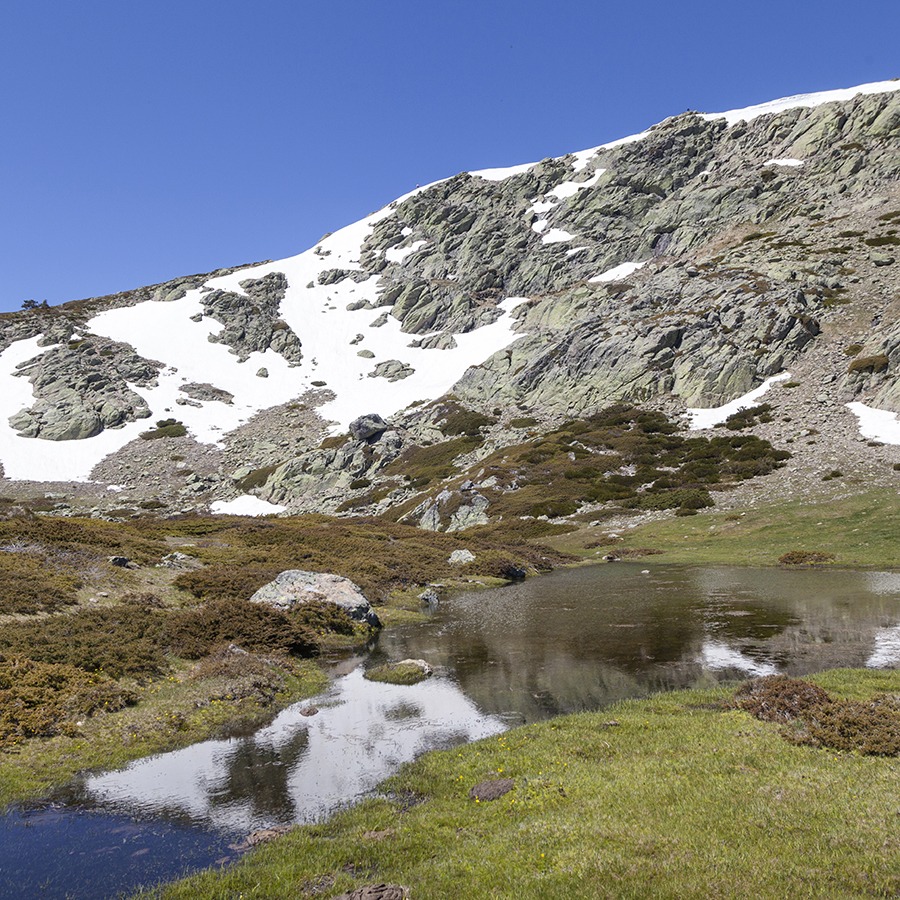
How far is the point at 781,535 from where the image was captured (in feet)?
165

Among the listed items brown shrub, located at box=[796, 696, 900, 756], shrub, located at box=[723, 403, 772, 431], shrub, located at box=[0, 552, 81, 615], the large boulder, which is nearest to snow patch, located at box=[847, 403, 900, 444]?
shrub, located at box=[723, 403, 772, 431]

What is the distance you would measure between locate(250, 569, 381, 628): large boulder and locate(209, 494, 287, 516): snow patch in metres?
71.7

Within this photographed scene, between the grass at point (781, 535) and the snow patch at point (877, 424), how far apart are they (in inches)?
710

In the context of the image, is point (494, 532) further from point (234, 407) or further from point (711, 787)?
point (234, 407)

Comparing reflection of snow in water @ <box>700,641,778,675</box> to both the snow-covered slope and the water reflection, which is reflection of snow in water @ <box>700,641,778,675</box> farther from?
the snow-covered slope

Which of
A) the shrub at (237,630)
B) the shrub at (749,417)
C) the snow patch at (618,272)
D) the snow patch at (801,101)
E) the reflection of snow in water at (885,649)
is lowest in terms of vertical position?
the reflection of snow in water at (885,649)

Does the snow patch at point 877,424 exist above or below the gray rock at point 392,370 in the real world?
below

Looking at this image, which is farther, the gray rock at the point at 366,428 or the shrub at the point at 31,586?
the gray rock at the point at 366,428

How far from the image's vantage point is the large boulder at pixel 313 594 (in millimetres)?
29719

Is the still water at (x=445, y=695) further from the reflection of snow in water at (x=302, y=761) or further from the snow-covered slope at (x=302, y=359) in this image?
the snow-covered slope at (x=302, y=359)

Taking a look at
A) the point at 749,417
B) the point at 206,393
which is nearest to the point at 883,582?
the point at 749,417

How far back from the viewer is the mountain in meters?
80.2

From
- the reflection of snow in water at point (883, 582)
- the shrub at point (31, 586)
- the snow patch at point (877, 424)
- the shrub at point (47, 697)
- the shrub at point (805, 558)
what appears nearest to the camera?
the shrub at point (47, 697)

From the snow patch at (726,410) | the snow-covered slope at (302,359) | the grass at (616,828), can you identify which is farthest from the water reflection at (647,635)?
the snow-covered slope at (302,359)
